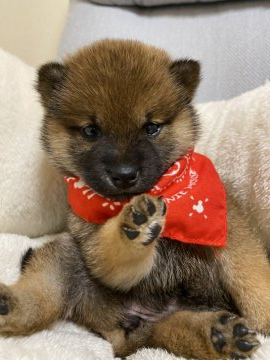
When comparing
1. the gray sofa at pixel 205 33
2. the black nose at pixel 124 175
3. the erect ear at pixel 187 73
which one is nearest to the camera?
the black nose at pixel 124 175

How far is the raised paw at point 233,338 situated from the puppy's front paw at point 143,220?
31 cm

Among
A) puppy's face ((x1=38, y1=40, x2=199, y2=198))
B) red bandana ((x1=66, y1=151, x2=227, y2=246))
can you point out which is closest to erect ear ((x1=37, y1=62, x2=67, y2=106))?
puppy's face ((x1=38, y1=40, x2=199, y2=198))

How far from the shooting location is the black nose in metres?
1.31

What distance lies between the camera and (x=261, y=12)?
2.23m

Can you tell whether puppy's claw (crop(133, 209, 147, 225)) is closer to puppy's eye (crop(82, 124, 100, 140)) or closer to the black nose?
the black nose

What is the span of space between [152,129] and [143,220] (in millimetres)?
343

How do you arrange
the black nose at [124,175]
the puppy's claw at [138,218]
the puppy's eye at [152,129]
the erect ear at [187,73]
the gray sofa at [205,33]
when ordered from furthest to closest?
1. the gray sofa at [205,33]
2. the erect ear at [187,73]
3. the puppy's eye at [152,129]
4. the black nose at [124,175]
5. the puppy's claw at [138,218]

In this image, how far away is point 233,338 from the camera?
126cm

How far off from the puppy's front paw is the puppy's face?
4.6 inches

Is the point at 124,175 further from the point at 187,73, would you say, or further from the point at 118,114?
the point at 187,73

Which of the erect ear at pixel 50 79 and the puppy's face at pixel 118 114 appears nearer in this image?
the puppy's face at pixel 118 114

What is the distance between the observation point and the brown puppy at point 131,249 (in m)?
1.32

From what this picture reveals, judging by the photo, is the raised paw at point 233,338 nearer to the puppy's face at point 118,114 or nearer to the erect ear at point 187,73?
the puppy's face at point 118,114

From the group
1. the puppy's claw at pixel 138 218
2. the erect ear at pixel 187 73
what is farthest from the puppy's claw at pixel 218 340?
the erect ear at pixel 187 73
